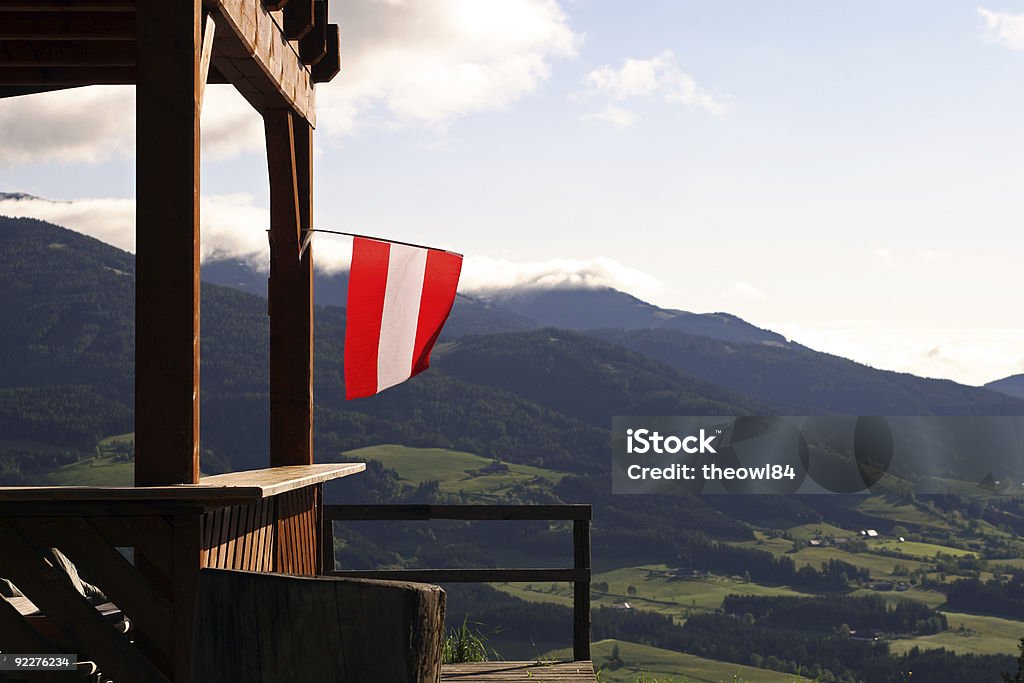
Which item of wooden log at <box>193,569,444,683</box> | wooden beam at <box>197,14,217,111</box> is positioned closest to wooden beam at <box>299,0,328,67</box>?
wooden beam at <box>197,14,217,111</box>

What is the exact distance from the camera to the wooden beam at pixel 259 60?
532cm

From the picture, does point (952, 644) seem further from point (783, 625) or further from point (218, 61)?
point (218, 61)

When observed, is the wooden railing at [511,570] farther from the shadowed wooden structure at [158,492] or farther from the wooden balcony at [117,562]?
the wooden balcony at [117,562]

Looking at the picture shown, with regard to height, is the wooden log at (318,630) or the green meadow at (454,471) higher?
the wooden log at (318,630)

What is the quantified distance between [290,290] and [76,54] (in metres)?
1.87

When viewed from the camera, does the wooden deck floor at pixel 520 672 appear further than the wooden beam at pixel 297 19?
Yes

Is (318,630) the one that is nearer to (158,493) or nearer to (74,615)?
(158,493)

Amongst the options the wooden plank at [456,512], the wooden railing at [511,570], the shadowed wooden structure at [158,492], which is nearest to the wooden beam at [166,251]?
the shadowed wooden structure at [158,492]

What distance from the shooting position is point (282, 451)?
6.98 m

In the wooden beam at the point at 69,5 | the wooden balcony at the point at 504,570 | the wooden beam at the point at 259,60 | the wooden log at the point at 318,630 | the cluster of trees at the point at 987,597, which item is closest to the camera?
the wooden log at the point at 318,630

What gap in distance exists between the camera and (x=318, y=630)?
2406mm

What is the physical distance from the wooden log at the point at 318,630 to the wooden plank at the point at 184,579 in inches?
61.7

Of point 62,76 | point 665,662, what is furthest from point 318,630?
point 665,662

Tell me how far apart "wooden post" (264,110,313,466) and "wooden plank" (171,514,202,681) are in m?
2.85
